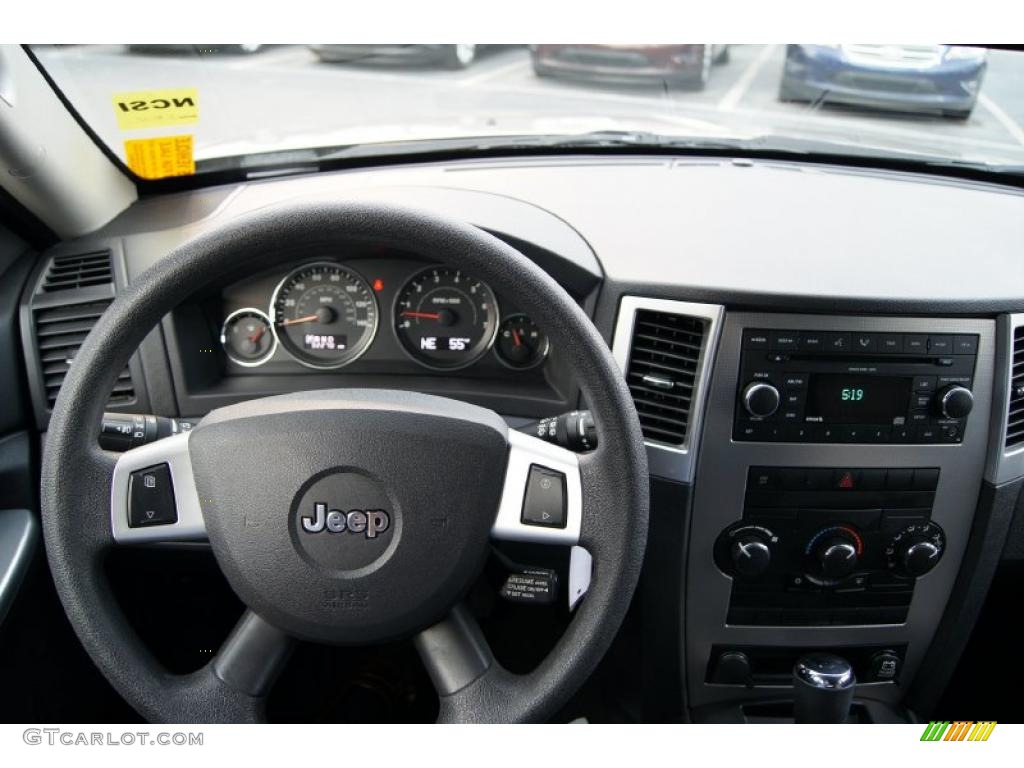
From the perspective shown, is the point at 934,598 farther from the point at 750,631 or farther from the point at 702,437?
the point at 702,437

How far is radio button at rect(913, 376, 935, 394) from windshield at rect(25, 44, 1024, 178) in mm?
722

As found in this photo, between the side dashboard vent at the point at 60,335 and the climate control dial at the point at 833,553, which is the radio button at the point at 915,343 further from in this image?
the side dashboard vent at the point at 60,335

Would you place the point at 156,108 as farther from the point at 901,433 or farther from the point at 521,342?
the point at 901,433

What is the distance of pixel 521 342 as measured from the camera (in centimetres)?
177

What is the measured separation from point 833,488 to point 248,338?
1185 millimetres

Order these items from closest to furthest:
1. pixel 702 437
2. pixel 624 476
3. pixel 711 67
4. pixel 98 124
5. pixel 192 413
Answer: pixel 624 476, pixel 702 437, pixel 192 413, pixel 98 124, pixel 711 67

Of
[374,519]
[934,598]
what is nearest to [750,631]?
[934,598]

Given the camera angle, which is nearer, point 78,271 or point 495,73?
point 78,271

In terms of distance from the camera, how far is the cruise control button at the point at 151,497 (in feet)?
4.00

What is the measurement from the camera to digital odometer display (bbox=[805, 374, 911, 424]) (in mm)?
1610

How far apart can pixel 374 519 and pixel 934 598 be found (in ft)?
4.01

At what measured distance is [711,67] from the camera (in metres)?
2.07

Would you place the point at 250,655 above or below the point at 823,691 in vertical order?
above

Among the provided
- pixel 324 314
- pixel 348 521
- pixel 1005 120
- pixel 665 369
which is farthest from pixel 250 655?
pixel 1005 120
